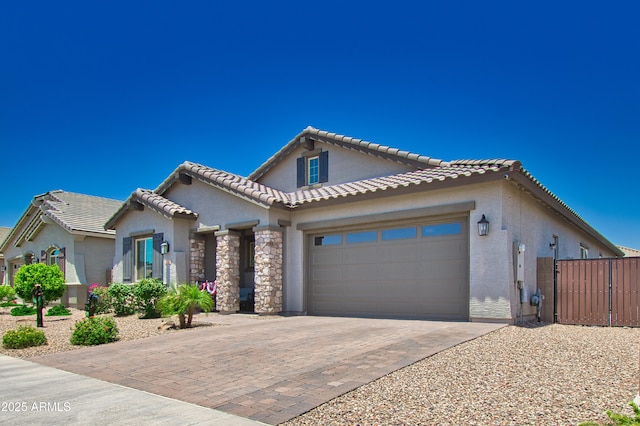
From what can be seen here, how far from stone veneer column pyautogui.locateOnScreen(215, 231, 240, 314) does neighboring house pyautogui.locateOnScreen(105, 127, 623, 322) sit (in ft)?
0.13

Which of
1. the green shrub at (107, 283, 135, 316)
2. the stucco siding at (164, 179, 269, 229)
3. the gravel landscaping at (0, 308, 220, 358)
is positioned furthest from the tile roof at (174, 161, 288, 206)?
the green shrub at (107, 283, 135, 316)

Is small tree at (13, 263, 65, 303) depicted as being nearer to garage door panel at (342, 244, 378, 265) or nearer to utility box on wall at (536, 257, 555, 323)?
garage door panel at (342, 244, 378, 265)

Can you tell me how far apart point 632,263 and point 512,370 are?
713 cm

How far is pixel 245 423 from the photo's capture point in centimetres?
451

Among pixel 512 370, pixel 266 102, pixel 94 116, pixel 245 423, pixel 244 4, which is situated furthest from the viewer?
pixel 94 116

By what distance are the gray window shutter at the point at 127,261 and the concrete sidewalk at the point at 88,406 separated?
1194 cm

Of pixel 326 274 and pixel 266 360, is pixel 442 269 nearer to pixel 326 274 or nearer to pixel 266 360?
pixel 326 274

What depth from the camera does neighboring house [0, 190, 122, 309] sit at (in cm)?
2077

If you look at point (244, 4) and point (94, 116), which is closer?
point (244, 4)

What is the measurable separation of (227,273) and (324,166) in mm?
5287

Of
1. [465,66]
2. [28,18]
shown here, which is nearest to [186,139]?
[28,18]

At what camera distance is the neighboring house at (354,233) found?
11148 mm

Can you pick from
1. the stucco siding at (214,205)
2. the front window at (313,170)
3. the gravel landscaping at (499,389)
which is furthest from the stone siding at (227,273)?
the gravel landscaping at (499,389)

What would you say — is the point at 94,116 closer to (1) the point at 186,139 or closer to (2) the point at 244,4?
(1) the point at 186,139
